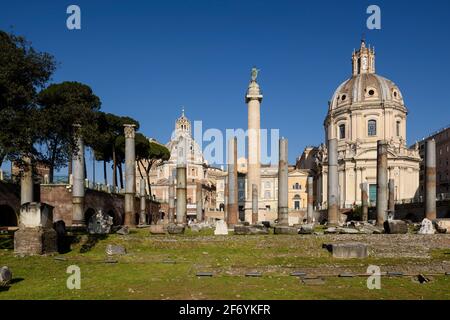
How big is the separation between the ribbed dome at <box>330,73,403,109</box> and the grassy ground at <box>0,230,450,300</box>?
63582 mm

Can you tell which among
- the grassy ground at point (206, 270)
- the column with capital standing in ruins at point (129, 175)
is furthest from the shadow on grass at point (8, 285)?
the column with capital standing in ruins at point (129, 175)

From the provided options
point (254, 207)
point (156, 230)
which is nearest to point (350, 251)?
point (156, 230)

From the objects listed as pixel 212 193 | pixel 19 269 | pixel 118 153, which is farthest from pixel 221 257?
pixel 212 193

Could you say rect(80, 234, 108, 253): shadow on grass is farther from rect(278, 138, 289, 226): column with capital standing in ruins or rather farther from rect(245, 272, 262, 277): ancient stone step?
rect(278, 138, 289, 226): column with capital standing in ruins

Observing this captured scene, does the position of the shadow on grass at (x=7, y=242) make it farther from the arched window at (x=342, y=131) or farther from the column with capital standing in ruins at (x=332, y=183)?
the arched window at (x=342, y=131)

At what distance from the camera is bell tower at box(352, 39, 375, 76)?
290 ft

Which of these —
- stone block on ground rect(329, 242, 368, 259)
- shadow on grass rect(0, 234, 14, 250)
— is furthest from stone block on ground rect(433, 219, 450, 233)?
shadow on grass rect(0, 234, 14, 250)

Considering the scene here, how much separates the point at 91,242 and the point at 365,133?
66.4 metres

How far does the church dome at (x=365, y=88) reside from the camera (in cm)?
8069

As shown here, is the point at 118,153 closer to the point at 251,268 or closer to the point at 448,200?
the point at 448,200

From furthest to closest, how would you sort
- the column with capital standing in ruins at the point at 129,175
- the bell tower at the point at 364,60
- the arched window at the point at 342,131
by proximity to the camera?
the bell tower at the point at 364,60 < the arched window at the point at 342,131 < the column with capital standing in ruins at the point at 129,175

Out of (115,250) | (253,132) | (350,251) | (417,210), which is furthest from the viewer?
(253,132)

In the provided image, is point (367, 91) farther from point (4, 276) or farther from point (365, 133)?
point (4, 276)

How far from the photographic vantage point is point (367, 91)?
3216 inches
